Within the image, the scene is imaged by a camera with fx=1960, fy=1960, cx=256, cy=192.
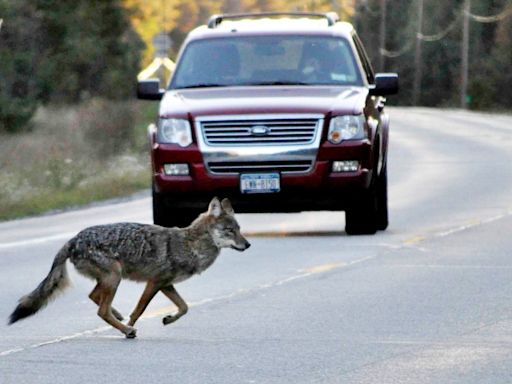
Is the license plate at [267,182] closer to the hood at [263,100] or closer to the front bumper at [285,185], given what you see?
the front bumper at [285,185]

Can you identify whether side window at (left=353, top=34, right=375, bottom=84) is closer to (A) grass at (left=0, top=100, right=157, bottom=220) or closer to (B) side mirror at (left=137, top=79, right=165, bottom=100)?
(B) side mirror at (left=137, top=79, right=165, bottom=100)

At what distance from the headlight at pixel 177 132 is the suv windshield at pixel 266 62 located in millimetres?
1166

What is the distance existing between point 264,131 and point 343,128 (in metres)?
0.76

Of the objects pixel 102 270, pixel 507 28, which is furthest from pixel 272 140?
pixel 507 28

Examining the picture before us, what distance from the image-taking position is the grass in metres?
26.4

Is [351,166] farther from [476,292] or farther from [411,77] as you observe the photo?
[411,77]

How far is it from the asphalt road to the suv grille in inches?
39.0

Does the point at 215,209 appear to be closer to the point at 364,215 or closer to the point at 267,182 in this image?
the point at 267,182

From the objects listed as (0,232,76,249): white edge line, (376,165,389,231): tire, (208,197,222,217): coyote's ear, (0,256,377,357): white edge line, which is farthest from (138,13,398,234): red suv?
(208,197,222,217): coyote's ear

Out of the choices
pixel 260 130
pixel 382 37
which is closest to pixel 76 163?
pixel 260 130

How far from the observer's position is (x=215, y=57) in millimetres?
20281

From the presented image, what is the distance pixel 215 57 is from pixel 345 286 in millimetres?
5934

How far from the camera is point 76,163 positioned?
33.3 meters

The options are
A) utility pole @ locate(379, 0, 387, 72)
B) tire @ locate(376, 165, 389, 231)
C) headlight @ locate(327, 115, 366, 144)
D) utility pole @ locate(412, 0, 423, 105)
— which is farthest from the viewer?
utility pole @ locate(379, 0, 387, 72)
